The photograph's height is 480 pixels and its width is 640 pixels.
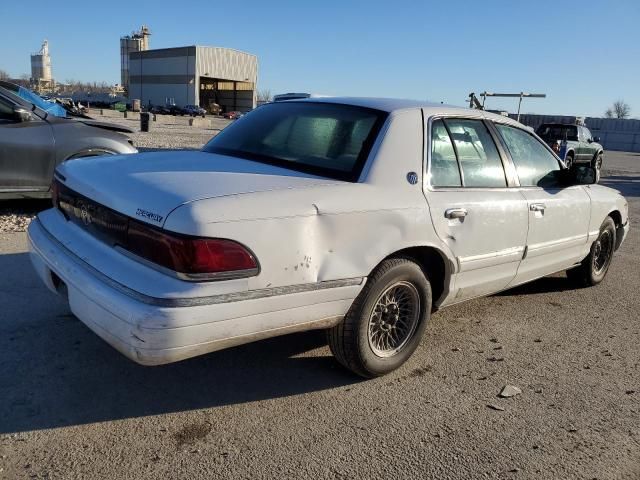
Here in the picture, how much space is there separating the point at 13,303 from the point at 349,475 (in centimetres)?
293

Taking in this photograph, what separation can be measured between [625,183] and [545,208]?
15603 mm

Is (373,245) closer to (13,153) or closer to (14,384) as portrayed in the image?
(14,384)

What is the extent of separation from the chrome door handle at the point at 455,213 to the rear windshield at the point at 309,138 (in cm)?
65

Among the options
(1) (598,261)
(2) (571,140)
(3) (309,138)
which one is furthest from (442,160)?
(2) (571,140)

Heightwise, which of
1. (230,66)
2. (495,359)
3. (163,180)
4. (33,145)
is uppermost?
(230,66)

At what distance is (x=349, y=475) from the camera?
2436mm

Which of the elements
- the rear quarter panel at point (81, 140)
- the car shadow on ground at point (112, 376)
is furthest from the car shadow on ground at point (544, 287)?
the rear quarter panel at point (81, 140)

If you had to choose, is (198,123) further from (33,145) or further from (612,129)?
(612,129)

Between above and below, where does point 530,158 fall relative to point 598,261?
above

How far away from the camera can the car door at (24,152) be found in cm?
622

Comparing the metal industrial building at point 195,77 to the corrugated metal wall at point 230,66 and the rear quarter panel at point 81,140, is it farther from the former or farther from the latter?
the rear quarter panel at point 81,140

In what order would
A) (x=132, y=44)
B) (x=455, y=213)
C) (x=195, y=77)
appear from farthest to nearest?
1. (x=132, y=44)
2. (x=195, y=77)
3. (x=455, y=213)

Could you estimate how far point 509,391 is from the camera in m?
3.30

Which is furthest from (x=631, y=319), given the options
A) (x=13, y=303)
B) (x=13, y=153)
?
(x=13, y=153)
